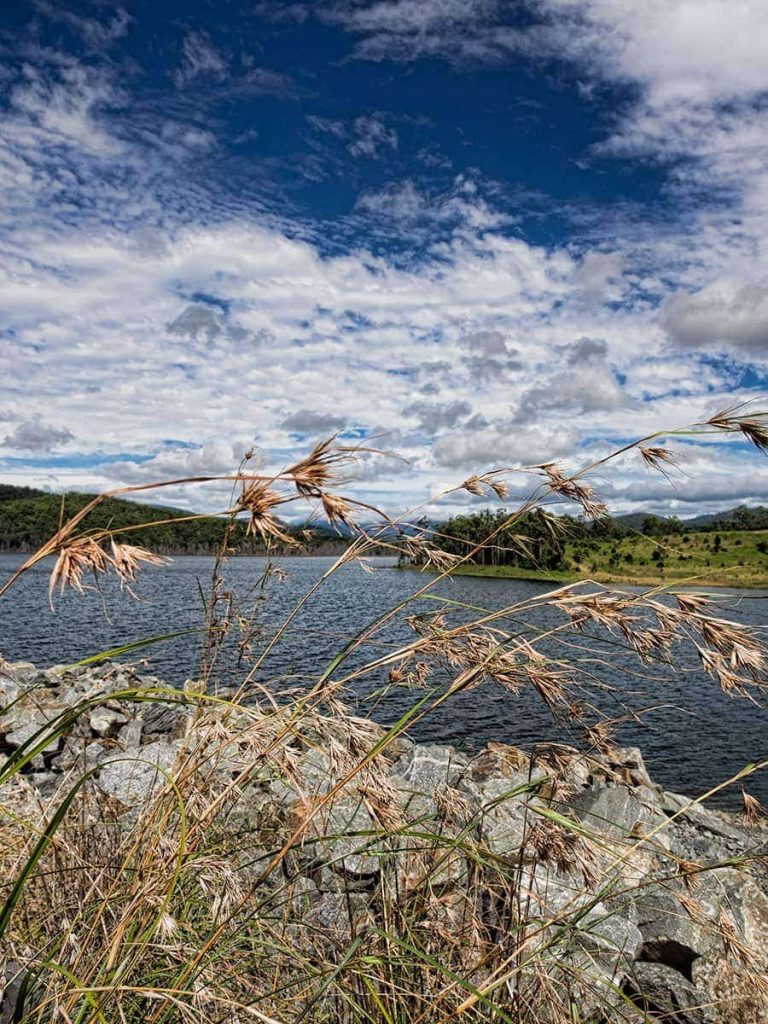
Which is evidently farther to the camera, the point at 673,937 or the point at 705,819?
the point at 705,819

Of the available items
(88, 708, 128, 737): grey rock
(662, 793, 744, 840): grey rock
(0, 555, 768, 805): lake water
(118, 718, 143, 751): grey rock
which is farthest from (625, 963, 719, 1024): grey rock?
(88, 708, 128, 737): grey rock

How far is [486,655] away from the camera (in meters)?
2.45

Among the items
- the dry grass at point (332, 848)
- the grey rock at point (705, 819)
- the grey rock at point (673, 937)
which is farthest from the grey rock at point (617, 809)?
the dry grass at point (332, 848)

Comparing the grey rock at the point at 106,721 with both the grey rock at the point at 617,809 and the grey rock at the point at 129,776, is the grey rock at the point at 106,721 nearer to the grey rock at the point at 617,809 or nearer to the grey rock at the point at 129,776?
the grey rock at the point at 129,776

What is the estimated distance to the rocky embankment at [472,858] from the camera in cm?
235

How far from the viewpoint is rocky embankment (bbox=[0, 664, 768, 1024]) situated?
235 centimetres

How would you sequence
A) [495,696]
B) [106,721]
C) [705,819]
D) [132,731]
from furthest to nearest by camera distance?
[495,696] < [106,721] < [132,731] < [705,819]

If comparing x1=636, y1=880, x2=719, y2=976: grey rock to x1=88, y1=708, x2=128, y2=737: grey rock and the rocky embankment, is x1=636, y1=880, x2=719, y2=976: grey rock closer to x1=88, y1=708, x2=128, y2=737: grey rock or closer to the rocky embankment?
the rocky embankment

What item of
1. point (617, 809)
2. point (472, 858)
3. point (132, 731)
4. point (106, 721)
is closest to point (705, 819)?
point (617, 809)

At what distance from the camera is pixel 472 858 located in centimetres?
238

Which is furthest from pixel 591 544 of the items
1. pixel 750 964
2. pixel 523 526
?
pixel 750 964

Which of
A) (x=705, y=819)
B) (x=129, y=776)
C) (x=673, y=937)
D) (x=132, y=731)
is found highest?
(x=129, y=776)

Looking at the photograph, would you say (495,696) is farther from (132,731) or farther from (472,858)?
(472,858)

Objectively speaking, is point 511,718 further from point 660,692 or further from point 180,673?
point 180,673
